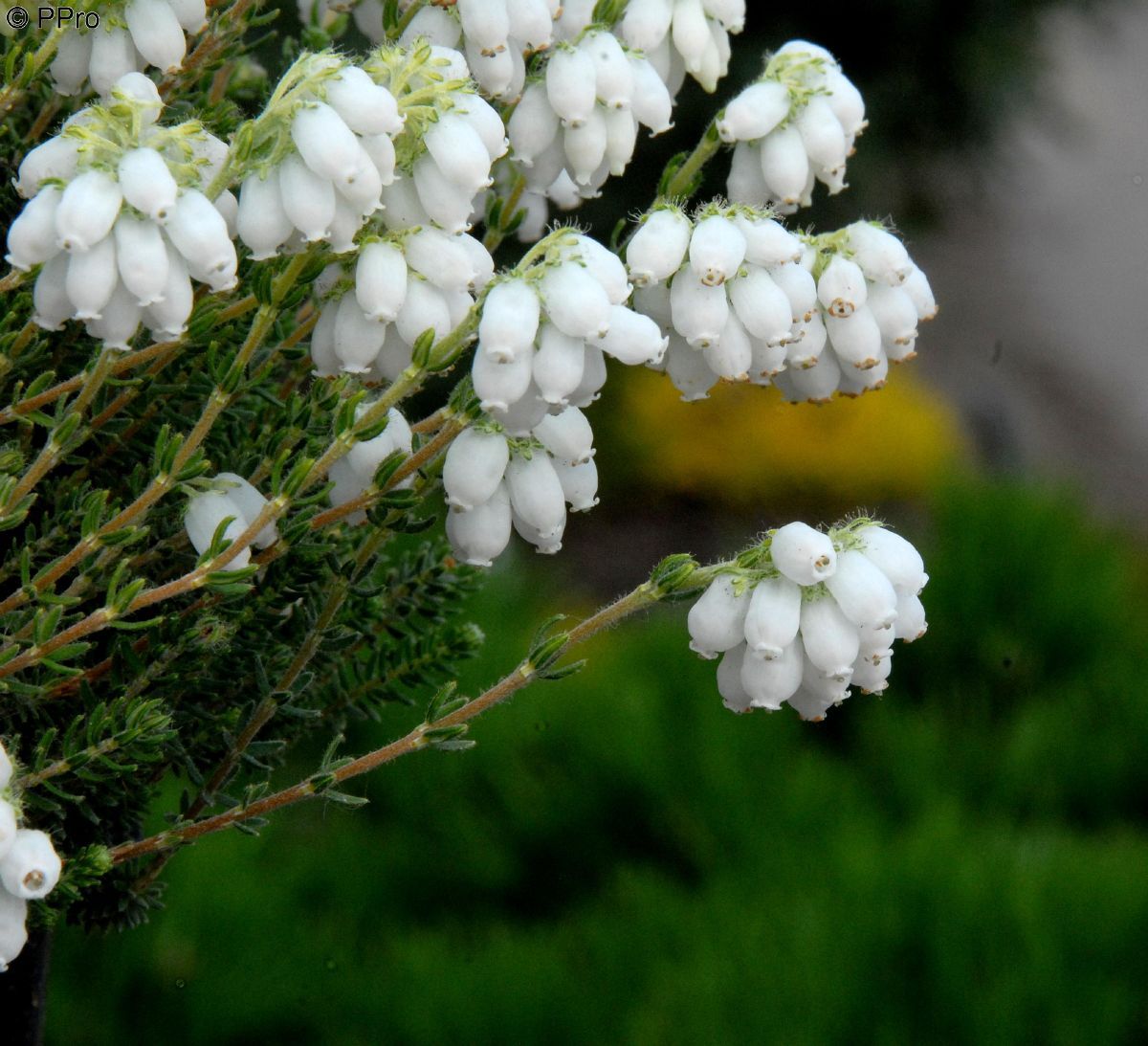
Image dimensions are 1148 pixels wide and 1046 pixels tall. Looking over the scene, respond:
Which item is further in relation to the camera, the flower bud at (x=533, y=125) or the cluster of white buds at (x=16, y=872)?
the flower bud at (x=533, y=125)

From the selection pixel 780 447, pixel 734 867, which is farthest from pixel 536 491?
pixel 780 447

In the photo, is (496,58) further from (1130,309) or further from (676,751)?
(1130,309)

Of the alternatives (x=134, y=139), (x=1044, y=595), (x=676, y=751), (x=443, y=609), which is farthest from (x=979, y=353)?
(x=134, y=139)

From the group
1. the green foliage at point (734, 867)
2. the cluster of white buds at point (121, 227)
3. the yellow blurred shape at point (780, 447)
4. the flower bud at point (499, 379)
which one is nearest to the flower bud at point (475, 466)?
the flower bud at point (499, 379)

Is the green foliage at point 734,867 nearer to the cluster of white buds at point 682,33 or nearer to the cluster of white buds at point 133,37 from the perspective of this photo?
the cluster of white buds at point 682,33

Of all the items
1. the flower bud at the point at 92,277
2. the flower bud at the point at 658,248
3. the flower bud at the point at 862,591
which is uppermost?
the flower bud at the point at 92,277

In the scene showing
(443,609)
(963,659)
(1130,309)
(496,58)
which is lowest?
(1130,309)

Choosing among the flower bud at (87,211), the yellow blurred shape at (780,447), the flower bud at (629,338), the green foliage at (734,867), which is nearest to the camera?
the flower bud at (87,211)
